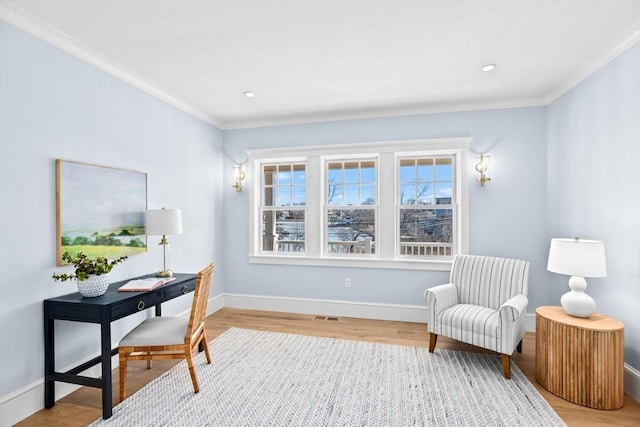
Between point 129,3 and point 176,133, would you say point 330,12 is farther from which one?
point 176,133

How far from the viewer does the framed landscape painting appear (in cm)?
247

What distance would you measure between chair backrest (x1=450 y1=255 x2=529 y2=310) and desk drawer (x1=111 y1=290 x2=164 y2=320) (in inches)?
114

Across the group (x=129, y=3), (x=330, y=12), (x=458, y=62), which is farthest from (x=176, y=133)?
(x=458, y=62)

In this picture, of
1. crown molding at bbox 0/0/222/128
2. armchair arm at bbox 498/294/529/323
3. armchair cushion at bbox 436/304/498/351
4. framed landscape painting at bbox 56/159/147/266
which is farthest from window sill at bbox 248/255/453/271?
crown molding at bbox 0/0/222/128

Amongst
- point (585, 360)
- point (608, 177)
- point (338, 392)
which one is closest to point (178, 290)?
point (338, 392)

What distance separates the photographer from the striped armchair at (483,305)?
8.80ft

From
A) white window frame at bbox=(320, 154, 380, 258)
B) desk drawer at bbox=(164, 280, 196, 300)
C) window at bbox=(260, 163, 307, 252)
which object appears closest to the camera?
desk drawer at bbox=(164, 280, 196, 300)

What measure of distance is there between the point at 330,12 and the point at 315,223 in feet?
8.91

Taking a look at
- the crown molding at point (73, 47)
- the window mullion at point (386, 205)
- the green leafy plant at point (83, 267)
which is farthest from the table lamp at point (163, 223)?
the window mullion at point (386, 205)

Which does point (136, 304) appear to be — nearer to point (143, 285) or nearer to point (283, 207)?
point (143, 285)

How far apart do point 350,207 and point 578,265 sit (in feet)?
8.24

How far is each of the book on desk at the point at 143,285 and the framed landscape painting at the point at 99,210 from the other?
36cm

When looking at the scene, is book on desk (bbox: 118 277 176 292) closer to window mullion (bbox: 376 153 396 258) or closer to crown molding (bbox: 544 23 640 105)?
window mullion (bbox: 376 153 396 258)

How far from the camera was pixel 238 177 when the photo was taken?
15.1 ft
